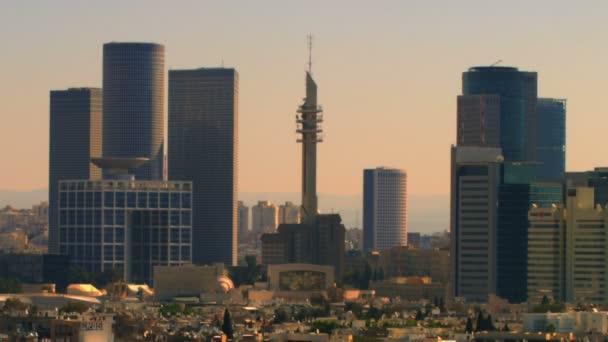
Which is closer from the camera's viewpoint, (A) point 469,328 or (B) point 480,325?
(A) point 469,328

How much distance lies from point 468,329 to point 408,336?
53.0 ft

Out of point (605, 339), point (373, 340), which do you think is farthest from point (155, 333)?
point (605, 339)

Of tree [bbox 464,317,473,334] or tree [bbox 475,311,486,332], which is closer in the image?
tree [bbox 464,317,473,334]

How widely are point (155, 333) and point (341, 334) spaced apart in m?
12.5

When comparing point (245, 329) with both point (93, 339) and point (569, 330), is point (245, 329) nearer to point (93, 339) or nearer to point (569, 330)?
point (569, 330)

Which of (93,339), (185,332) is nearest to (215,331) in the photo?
(185,332)

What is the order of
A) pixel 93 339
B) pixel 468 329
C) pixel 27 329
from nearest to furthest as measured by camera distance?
pixel 93 339
pixel 27 329
pixel 468 329

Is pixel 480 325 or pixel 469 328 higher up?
pixel 480 325

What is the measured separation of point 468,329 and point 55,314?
1126 inches

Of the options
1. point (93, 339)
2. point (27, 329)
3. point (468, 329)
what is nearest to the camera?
point (93, 339)

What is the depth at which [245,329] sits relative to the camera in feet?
648

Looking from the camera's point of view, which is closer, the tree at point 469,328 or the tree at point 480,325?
the tree at point 469,328

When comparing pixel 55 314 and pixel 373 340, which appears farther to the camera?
pixel 55 314

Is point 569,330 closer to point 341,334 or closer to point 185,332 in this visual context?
point 341,334
